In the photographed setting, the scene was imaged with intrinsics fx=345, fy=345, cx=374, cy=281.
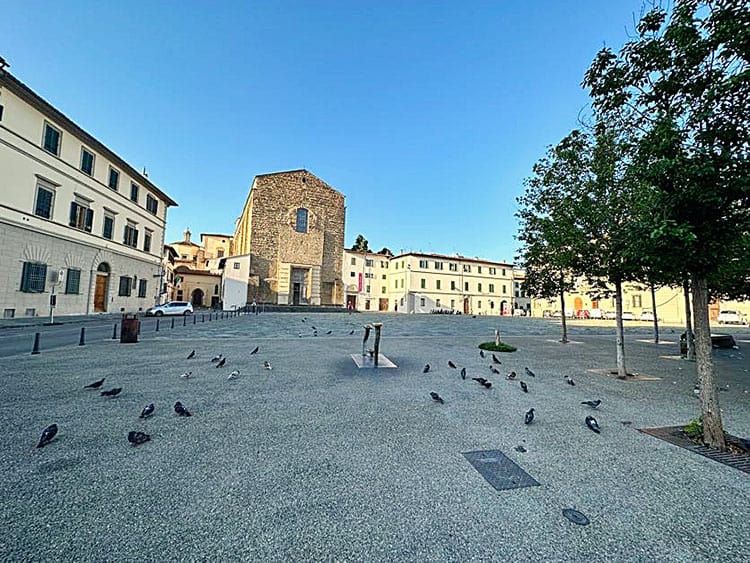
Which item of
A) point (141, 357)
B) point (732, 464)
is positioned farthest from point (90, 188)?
Result: point (732, 464)

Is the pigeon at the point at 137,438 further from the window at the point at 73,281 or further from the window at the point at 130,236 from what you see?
the window at the point at 130,236

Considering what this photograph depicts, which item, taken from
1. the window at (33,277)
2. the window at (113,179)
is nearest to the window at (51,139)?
the window at (113,179)

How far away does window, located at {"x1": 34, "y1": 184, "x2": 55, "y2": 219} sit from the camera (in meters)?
18.7

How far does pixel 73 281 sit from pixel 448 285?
47558mm

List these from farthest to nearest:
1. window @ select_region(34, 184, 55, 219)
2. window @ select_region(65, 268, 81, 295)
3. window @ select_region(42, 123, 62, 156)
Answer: window @ select_region(65, 268, 81, 295), window @ select_region(42, 123, 62, 156), window @ select_region(34, 184, 55, 219)

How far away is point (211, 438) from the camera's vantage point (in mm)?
4062

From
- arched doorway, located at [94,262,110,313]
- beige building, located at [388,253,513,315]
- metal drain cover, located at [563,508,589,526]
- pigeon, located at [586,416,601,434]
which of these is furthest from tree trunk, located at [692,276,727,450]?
beige building, located at [388,253,513,315]

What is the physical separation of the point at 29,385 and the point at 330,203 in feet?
135

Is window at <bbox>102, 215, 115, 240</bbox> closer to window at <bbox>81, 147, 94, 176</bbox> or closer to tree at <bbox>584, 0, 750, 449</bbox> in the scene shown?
window at <bbox>81, 147, 94, 176</bbox>

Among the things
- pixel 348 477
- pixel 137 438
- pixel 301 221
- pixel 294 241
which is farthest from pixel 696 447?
pixel 301 221

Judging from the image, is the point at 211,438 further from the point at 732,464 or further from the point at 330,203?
the point at 330,203

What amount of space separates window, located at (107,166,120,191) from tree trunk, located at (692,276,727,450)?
31.5 meters

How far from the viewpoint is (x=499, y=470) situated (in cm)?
343

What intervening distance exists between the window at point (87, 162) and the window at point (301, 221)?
72.3ft
